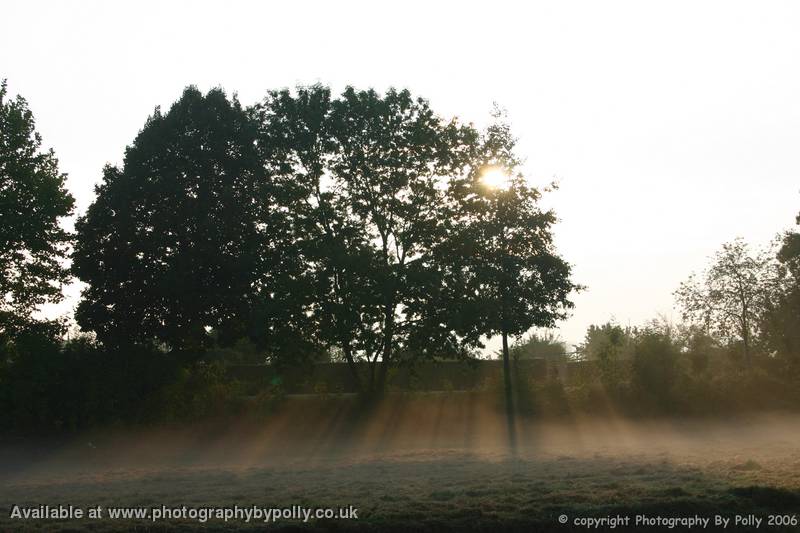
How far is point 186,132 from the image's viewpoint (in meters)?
36.1

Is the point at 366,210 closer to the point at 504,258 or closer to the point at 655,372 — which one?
the point at 504,258

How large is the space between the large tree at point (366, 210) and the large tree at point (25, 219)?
1077 cm

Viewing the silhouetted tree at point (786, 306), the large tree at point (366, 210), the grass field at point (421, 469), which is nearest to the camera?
the grass field at point (421, 469)

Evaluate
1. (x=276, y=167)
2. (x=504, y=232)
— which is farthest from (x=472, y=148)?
(x=276, y=167)

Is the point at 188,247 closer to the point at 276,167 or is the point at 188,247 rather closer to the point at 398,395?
the point at 276,167

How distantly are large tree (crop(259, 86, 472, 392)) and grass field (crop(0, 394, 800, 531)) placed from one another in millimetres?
3986

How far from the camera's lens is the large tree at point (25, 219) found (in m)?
34.8

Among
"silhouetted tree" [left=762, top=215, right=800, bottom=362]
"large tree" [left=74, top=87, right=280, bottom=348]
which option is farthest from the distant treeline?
"silhouetted tree" [left=762, top=215, right=800, bottom=362]

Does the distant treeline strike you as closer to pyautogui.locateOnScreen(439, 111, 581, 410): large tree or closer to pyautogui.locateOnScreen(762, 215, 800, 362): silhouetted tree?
pyautogui.locateOnScreen(439, 111, 581, 410): large tree

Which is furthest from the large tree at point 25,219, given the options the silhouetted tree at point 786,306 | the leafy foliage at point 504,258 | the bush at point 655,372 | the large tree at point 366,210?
the silhouetted tree at point 786,306

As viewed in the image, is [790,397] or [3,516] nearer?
[3,516]

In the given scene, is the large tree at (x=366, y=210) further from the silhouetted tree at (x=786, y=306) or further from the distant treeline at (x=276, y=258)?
the silhouetted tree at (x=786, y=306)

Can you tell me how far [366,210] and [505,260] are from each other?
653 centimetres

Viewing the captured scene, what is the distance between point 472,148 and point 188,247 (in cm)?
1357
